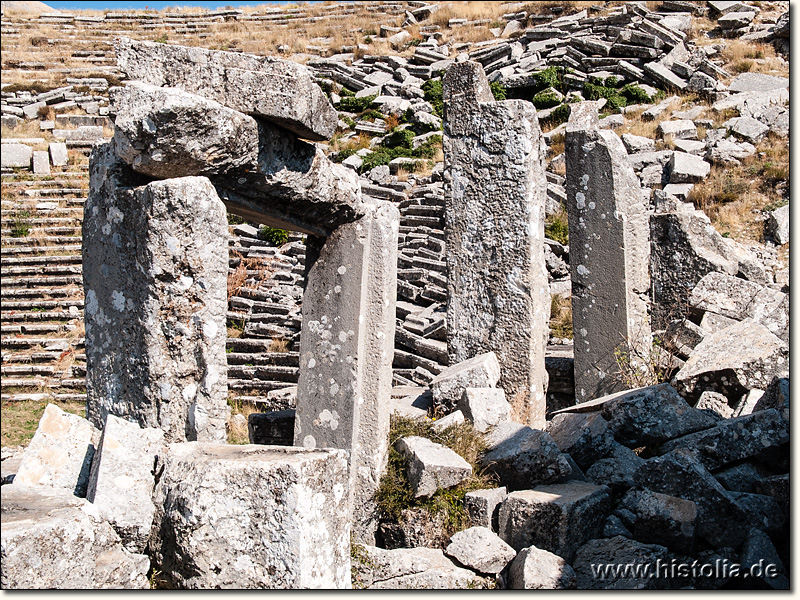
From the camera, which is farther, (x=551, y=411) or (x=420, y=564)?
(x=551, y=411)

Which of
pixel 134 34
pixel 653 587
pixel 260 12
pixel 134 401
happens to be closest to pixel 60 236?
pixel 134 401

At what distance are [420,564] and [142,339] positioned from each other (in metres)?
2.43

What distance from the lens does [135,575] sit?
4.09m

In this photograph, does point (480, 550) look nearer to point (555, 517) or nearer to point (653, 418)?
point (555, 517)

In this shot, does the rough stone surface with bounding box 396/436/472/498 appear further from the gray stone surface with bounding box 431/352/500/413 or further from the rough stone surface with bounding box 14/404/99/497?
the rough stone surface with bounding box 14/404/99/497

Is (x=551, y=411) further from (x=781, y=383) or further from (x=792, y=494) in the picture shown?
(x=792, y=494)

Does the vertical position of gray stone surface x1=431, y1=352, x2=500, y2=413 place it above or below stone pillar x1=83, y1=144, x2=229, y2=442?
below

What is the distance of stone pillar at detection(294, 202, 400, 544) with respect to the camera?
6.27m

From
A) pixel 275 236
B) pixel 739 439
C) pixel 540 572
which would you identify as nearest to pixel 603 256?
pixel 739 439

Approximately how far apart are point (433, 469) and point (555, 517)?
0.95m

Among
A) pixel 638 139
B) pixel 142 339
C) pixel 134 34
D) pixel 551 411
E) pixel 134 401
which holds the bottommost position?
pixel 551 411

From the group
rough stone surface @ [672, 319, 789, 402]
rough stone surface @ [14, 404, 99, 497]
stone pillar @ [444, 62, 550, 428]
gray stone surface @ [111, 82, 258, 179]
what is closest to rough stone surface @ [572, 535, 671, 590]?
stone pillar @ [444, 62, 550, 428]

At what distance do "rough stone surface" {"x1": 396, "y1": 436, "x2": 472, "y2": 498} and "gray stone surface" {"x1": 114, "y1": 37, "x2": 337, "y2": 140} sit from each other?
107 inches

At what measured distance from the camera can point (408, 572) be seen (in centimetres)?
545
